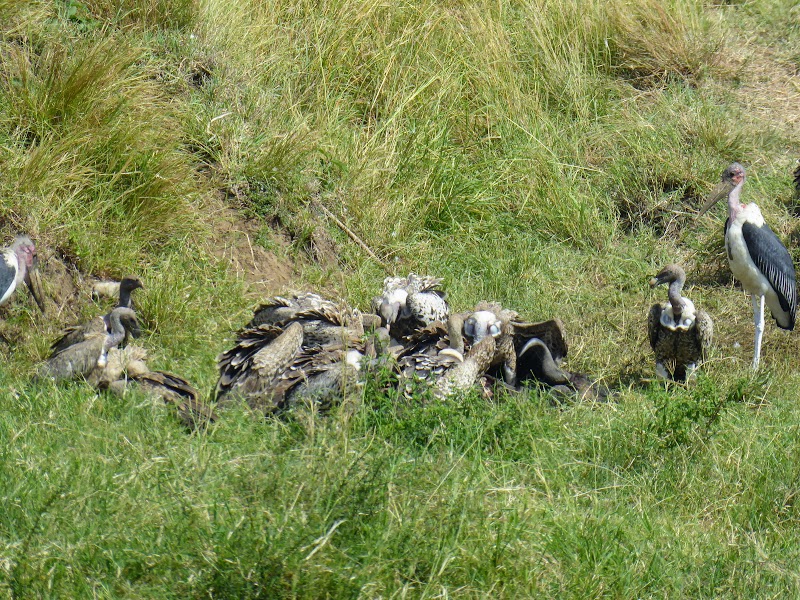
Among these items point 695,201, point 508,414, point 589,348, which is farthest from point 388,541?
point 695,201

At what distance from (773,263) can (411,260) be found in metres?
2.70

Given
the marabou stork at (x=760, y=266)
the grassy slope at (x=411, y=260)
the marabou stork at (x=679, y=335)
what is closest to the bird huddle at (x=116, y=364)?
the grassy slope at (x=411, y=260)

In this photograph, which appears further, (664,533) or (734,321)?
(734,321)

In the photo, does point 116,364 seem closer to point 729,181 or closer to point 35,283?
point 35,283

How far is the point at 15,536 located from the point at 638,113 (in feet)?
24.8

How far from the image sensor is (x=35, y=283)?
21.5 ft

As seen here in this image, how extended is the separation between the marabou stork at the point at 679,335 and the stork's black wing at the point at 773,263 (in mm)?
676

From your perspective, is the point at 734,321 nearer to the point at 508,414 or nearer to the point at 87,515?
the point at 508,414

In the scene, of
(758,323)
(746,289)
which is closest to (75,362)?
(758,323)

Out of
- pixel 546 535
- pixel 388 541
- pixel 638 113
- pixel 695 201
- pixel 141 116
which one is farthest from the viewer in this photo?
pixel 638 113

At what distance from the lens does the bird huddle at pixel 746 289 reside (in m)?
6.63

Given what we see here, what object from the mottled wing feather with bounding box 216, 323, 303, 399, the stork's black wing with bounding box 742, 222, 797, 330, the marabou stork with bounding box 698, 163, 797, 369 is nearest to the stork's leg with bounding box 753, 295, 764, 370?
the marabou stork with bounding box 698, 163, 797, 369

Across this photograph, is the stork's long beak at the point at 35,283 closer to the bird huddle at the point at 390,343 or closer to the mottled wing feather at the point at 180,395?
the bird huddle at the point at 390,343

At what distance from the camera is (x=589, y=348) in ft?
23.4
